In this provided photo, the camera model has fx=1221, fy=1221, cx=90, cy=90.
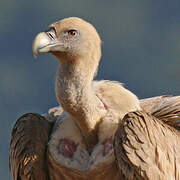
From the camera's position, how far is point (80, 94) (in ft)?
47.8

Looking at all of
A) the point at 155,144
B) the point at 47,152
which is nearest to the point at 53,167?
the point at 47,152

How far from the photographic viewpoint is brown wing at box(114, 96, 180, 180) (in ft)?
46.5

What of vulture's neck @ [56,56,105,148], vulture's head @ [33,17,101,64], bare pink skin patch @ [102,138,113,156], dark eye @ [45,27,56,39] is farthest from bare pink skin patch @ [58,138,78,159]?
dark eye @ [45,27,56,39]

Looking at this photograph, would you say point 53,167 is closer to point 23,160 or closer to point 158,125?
point 23,160

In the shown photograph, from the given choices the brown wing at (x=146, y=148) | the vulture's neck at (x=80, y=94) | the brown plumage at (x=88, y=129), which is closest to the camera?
the brown wing at (x=146, y=148)

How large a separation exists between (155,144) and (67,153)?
1.15m

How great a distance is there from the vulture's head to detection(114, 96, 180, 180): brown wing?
974mm

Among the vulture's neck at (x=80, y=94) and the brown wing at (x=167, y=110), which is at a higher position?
the vulture's neck at (x=80, y=94)

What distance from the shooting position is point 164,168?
564 inches

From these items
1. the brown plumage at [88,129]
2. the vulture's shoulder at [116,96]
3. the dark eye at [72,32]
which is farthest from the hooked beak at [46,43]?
the vulture's shoulder at [116,96]

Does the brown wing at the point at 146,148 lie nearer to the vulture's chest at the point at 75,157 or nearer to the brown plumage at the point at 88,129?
the brown plumage at the point at 88,129

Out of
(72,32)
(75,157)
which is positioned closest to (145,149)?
(75,157)

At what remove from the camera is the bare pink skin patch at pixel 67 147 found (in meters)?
14.9

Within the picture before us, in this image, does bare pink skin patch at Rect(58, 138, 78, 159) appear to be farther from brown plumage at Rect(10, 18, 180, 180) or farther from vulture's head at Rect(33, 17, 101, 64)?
vulture's head at Rect(33, 17, 101, 64)
